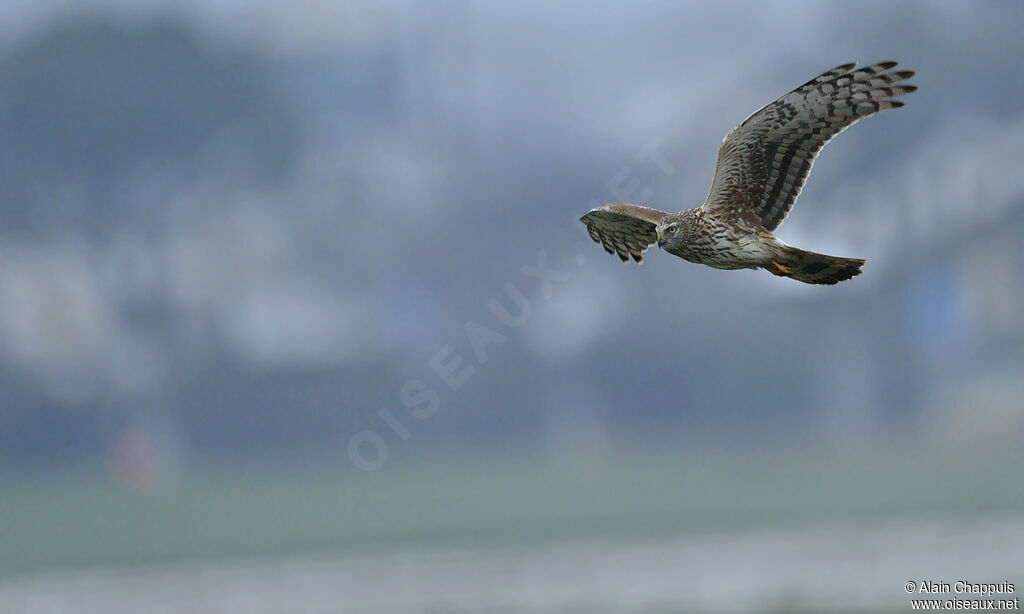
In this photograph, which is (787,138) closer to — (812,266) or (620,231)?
(812,266)

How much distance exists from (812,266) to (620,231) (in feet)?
9.14

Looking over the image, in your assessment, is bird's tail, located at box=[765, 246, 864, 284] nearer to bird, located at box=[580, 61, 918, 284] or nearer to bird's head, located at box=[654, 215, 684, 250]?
bird, located at box=[580, 61, 918, 284]

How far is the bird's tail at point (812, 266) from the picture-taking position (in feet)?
23.8

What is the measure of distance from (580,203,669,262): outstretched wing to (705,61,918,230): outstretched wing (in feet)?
2.98

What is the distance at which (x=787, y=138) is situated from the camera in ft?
28.7

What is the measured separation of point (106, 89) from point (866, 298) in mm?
86482

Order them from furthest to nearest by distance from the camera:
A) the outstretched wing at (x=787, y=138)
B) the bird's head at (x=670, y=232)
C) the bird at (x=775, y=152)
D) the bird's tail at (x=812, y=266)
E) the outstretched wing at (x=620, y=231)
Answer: the outstretched wing at (x=620, y=231), the outstretched wing at (x=787, y=138), the bird at (x=775, y=152), the bird's head at (x=670, y=232), the bird's tail at (x=812, y=266)

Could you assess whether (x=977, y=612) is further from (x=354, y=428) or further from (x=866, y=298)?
(x=354, y=428)

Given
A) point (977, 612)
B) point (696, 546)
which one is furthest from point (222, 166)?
point (977, 612)
